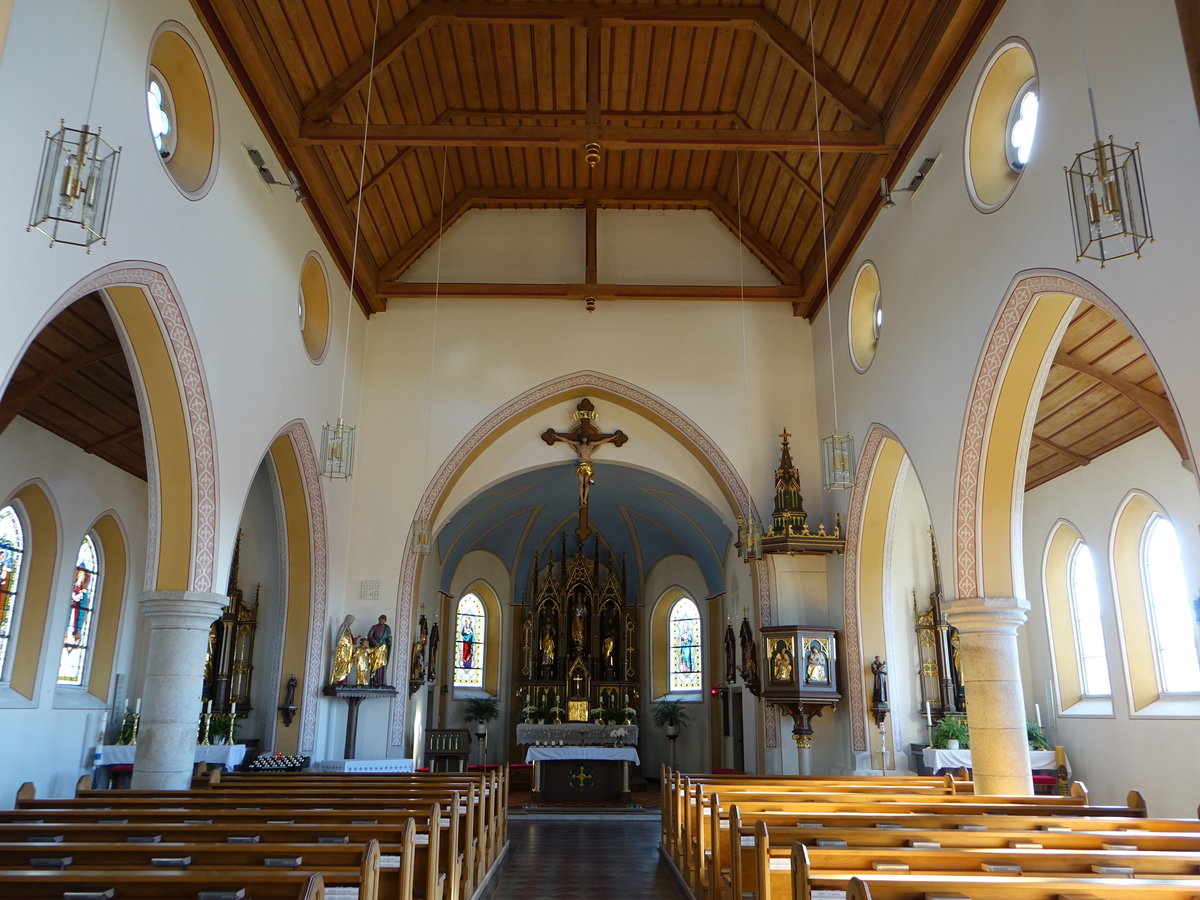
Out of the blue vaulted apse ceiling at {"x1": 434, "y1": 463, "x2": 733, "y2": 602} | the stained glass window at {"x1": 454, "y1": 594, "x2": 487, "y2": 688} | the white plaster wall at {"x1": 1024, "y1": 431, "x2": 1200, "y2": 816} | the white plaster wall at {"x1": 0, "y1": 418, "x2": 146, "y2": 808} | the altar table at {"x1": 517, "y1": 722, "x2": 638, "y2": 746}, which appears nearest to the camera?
the white plaster wall at {"x1": 1024, "y1": 431, "x2": 1200, "y2": 816}

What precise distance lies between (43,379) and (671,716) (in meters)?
14.8

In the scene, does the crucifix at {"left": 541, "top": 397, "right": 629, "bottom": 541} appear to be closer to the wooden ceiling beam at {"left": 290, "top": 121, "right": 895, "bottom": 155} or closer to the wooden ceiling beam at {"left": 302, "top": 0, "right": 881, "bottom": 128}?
the wooden ceiling beam at {"left": 290, "top": 121, "right": 895, "bottom": 155}

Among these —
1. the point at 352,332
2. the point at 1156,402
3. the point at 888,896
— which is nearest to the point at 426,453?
the point at 352,332

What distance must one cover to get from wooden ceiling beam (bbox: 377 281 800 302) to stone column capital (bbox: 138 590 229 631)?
7.05m

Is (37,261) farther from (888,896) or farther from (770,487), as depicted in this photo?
(770,487)

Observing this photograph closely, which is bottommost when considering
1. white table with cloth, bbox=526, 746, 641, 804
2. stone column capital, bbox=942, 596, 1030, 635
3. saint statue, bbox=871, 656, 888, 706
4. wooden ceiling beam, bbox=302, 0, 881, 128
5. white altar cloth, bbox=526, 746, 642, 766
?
white table with cloth, bbox=526, 746, 641, 804

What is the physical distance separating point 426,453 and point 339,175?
14.5 feet

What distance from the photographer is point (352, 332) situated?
580 inches

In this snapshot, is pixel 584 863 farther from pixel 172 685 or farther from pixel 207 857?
pixel 207 857

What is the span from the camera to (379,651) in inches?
545

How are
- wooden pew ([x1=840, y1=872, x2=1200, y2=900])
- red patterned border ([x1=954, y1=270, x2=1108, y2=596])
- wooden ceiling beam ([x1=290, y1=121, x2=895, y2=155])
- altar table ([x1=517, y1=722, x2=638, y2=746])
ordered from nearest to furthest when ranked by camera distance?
wooden pew ([x1=840, y1=872, x2=1200, y2=900]) < red patterned border ([x1=954, y1=270, x2=1108, y2=596]) < wooden ceiling beam ([x1=290, y1=121, x2=895, y2=155]) < altar table ([x1=517, y1=722, x2=638, y2=746])

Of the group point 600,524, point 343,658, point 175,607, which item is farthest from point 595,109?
point 600,524

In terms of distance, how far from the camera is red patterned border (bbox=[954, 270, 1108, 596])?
848 centimetres

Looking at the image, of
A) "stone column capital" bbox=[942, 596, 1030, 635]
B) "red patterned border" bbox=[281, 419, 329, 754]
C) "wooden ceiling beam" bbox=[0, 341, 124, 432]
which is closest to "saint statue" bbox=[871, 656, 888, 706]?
"stone column capital" bbox=[942, 596, 1030, 635]
